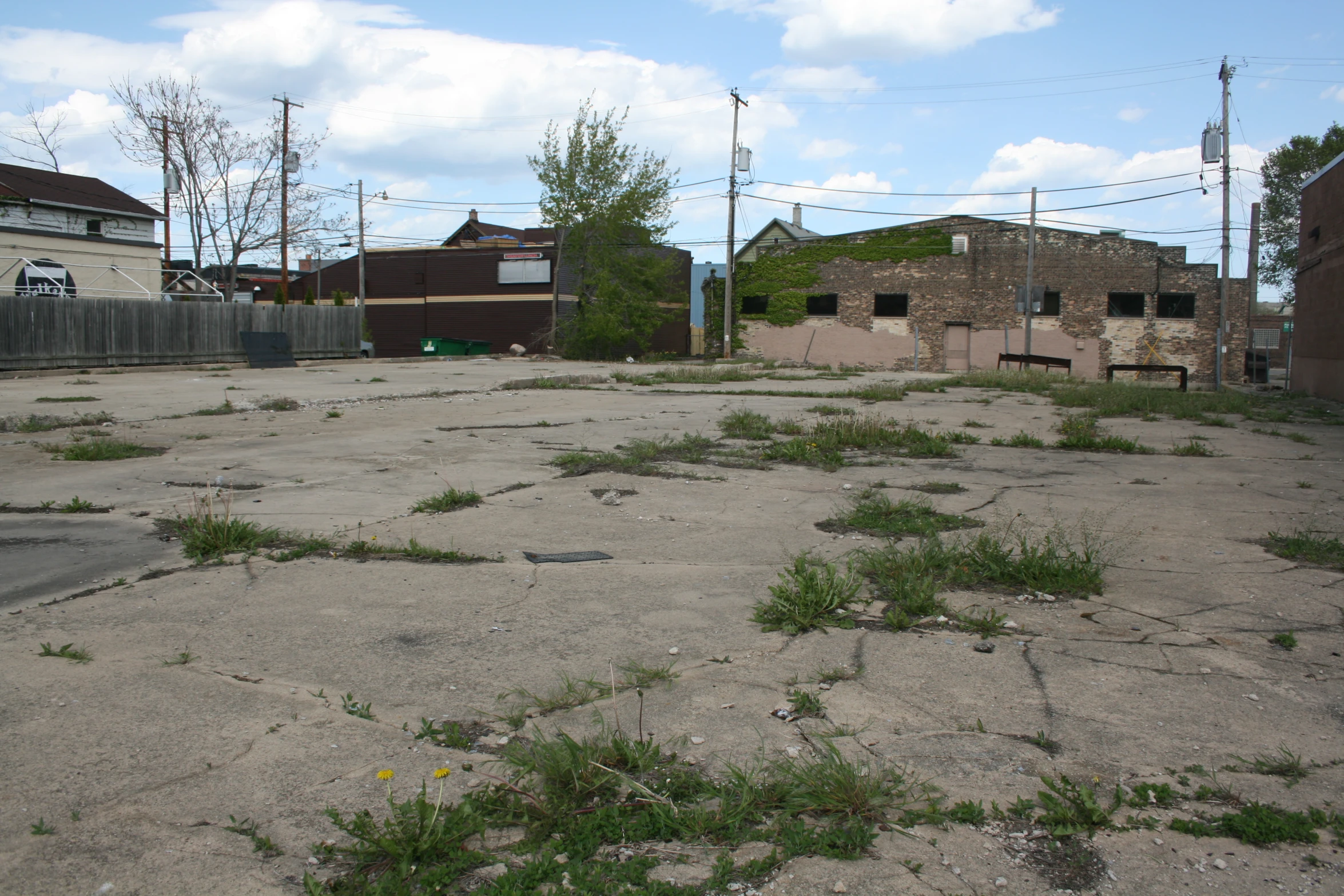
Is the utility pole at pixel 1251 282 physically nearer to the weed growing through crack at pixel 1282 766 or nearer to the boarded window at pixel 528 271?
the boarded window at pixel 528 271

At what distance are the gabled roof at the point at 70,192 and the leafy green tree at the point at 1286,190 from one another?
5793 centimetres

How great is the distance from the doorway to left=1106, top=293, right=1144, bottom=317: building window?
5.95 m

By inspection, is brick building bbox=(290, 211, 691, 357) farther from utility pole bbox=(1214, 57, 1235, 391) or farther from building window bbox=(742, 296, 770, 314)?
Answer: utility pole bbox=(1214, 57, 1235, 391)

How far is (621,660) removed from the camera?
320cm

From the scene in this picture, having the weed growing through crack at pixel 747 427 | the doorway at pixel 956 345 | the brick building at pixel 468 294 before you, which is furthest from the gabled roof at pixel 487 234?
the weed growing through crack at pixel 747 427

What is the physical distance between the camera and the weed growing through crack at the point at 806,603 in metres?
3.53

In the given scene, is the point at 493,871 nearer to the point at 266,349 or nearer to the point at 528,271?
the point at 266,349

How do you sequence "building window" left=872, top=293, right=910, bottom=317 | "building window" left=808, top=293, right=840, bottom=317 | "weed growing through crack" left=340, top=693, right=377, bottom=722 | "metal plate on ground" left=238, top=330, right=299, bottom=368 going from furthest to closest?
"building window" left=808, top=293, right=840, bottom=317 < "building window" left=872, top=293, right=910, bottom=317 < "metal plate on ground" left=238, top=330, right=299, bottom=368 < "weed growing through crack" left=340, top=693, right=377, bottom=722

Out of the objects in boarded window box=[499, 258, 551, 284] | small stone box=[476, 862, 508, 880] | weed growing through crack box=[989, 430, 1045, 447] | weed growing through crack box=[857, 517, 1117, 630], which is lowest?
small stone box=[476, 862, 508, 880]

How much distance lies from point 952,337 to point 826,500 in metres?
37.4

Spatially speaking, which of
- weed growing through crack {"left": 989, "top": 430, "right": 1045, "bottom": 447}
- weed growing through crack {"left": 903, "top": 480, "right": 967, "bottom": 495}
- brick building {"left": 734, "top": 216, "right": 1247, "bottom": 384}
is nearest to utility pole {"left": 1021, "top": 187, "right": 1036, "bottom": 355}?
brick building {"left": 734, "top": 216, "right": 1247, "bottom": 384}

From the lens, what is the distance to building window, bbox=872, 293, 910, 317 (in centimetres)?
4153

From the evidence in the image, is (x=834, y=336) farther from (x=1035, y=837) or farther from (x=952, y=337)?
(x=1035, y=837)

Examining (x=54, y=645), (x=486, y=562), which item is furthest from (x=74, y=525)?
(x=486, y=562)
